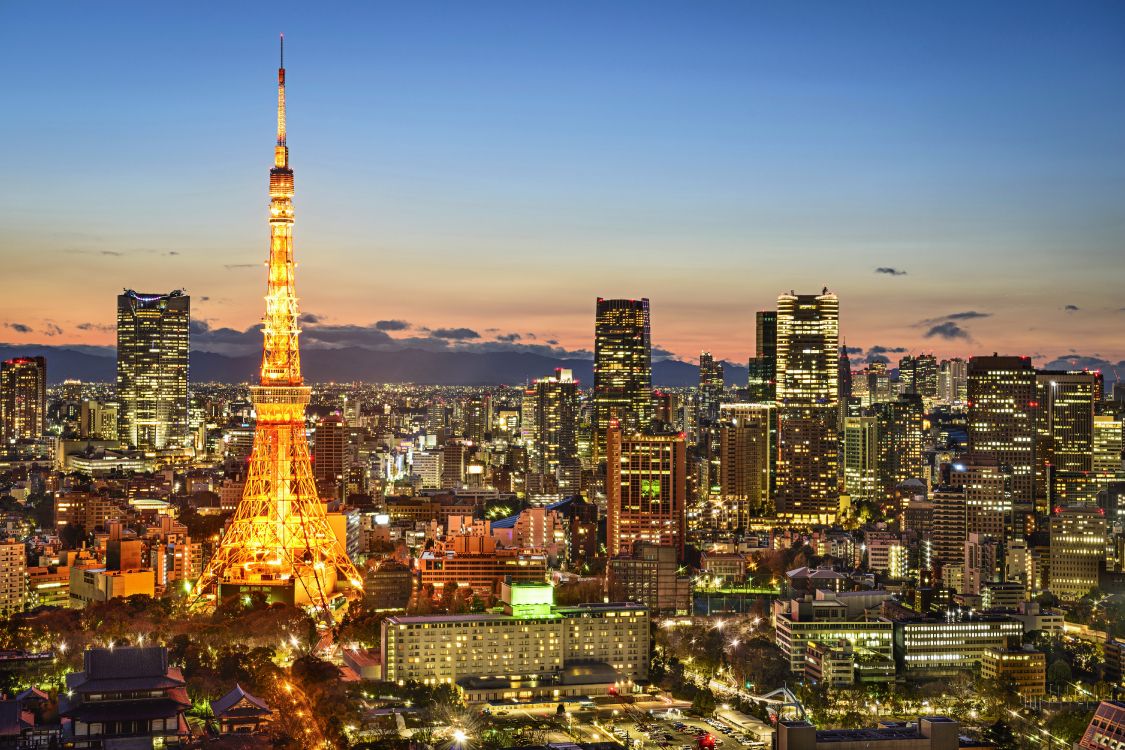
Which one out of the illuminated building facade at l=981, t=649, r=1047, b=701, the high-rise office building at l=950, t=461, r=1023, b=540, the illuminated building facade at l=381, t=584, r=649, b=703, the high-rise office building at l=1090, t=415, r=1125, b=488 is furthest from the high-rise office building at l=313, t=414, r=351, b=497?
the illuminated building facade at l=981, t=649, r=1047, b=701

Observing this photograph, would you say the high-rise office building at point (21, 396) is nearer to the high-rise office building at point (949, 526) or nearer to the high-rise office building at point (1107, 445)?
the high-rise office building at point (949, 526)

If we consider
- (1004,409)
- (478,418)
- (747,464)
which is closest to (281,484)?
(747,464)

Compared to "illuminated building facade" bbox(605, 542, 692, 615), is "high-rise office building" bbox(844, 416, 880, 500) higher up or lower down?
higher up

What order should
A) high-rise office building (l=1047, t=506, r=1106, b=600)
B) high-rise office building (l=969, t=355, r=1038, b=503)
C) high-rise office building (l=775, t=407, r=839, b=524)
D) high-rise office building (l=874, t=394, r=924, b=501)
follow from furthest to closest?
high-rise office building (l=874, t=394, r=924, b=501) → high-rise office building (l=775, t=407, r=839, b=524) → high-rise office building (l=969, t=355, r=1038, b=503) → high-rise office building (l=1047, t=506, r=1106, b=600)

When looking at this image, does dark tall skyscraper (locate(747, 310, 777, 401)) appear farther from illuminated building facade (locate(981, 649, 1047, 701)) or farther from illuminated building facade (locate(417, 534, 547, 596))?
illuminated building facade (locate(981, 649, 1047, 701))

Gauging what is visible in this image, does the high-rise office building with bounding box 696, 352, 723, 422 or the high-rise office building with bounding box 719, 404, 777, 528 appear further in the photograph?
the high-rise office building with bounding box 696, 352, 723, 422

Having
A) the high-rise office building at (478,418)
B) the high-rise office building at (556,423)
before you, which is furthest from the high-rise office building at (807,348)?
the high-rise office building at (478,418)
